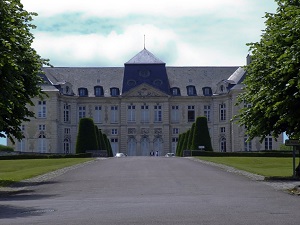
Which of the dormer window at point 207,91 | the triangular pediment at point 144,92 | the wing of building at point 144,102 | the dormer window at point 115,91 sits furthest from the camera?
the dormer window at point 115,91

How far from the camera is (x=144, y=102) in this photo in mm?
112938

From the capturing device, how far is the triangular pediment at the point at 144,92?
11138cm

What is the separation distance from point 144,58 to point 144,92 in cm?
634

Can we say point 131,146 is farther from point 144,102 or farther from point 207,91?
point 207,91

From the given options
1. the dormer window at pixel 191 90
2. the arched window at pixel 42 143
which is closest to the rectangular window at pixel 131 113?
the dormer window at pixel 191 90

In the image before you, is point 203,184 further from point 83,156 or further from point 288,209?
point 83,156

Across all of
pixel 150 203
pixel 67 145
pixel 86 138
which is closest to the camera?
pixel 150 203

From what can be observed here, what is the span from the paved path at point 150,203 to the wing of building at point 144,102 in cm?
8120

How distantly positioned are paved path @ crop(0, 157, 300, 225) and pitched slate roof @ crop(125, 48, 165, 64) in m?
82.9

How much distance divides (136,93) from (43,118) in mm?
15514

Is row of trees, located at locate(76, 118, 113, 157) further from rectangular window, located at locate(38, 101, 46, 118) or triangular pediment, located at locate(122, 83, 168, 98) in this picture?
triangular pediment, located at locate(122, 83, 168, 98)

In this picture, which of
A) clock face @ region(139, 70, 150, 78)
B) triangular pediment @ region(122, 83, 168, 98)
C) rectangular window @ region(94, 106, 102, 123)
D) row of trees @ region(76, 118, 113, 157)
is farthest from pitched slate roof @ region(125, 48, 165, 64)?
row of trees @ region(76, 118, 113, 157)

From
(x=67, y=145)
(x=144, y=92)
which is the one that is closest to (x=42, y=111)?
(x=67, y=145)

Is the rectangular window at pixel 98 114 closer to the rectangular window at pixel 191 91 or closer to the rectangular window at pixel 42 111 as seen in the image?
the rectangular window at pixel 42 111
